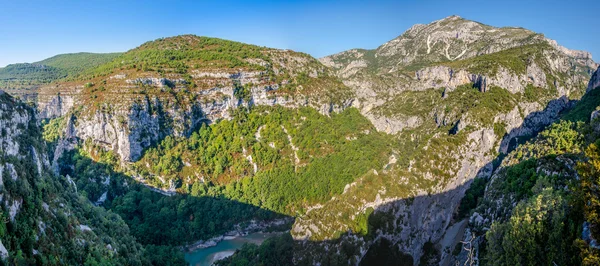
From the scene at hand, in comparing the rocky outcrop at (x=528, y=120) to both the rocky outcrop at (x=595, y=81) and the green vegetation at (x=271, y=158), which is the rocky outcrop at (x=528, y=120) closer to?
the rocky outcrop at (x=595, y=81)

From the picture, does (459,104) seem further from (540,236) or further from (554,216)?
(554,216)

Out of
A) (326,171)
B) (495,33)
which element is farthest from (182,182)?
(495,33)

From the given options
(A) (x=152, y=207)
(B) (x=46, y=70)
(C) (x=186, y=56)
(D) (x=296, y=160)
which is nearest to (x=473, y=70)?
(D) (x=296, y=160)

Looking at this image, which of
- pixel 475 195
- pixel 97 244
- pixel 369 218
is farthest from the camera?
pixel 475 195

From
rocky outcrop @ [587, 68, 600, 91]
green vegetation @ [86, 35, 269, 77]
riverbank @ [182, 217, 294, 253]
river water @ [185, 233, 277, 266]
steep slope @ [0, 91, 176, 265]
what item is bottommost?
river water @ [185, 233, 277, 266]

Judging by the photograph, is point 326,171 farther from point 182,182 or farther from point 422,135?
point 182,182

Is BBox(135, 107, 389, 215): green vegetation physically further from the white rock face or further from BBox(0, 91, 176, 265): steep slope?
the white rock face

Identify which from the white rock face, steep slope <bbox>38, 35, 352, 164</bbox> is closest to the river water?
steep slope <bbox>38, 35, 352, 164</bbox>
